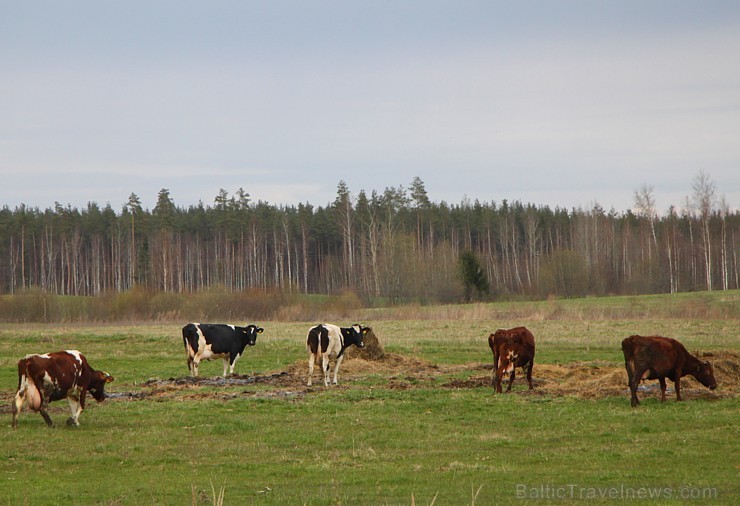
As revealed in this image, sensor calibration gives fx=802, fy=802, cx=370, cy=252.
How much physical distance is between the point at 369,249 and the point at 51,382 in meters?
105

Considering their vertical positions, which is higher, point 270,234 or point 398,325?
point 270,234

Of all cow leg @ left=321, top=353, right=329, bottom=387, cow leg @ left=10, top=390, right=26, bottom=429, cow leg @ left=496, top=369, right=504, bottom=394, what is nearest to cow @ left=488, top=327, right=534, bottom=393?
cow leg @ left=496, top=369, right=504, bottom=394

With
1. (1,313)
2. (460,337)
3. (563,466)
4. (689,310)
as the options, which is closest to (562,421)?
(563,466)

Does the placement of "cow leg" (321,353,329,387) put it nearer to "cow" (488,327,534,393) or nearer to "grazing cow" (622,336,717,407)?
"cow" (488,327,534,393)

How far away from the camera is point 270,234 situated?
137 meters

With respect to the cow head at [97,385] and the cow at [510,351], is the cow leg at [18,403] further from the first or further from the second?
the cow at [510,351]

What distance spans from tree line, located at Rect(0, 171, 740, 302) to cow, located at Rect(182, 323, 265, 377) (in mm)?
71348

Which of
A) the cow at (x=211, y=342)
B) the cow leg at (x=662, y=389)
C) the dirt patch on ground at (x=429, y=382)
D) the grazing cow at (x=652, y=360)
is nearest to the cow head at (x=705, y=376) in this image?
the dirt patch on ground at (x=429, y=382)

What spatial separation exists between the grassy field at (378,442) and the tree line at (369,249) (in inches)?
2940

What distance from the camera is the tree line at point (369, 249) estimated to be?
337 feet

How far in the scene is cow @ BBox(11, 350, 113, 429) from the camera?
646 inches

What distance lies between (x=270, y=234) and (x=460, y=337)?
97547 mm

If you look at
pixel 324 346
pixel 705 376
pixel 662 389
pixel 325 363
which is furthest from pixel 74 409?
pixel 705 376

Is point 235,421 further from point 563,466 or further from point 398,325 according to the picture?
point 398,325
